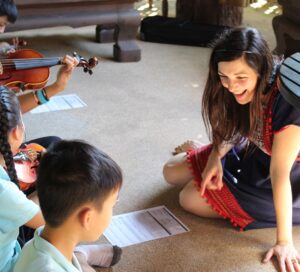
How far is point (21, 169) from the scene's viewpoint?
154 cm

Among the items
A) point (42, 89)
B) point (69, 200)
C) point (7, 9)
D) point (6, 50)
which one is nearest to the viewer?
point (69, 200)

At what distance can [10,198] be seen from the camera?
108cm

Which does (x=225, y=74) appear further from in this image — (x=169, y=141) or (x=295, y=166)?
(x=169, y=141)

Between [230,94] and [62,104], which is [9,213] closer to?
[230,94]

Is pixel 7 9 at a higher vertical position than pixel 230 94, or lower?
higher

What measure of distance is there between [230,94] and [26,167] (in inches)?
25.4

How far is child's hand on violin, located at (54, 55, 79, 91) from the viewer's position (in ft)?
6.01

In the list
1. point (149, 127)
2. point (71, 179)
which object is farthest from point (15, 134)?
point (149, 127)

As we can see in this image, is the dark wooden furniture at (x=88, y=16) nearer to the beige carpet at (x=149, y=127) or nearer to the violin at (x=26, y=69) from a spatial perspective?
the beige carpet at (x=149, y=127)

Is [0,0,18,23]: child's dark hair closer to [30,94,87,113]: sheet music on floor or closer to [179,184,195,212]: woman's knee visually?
[30,94,87,113]: sheet music on floor

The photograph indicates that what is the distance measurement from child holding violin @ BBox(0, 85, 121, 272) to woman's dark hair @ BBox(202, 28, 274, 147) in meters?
0.59

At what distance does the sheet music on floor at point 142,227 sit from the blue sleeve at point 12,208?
52 centimetres

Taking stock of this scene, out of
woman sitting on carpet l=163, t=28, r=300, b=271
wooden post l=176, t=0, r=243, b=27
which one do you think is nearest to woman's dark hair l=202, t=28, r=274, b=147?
woman sitting on carpet l=163, t=28, r=300, b=271

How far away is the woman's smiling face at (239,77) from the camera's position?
1.44 m
